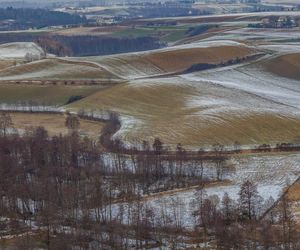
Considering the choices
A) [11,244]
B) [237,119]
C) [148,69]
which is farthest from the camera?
[148,69]

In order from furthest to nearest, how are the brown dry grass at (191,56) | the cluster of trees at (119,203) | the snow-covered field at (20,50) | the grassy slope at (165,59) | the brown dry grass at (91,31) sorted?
the brown dry grass at (91,31) < the snow-covered field at (20,50) < the brown dry grass at (191,56) < the grassy slope at (165,59) < the cluster of trees at (119,203)

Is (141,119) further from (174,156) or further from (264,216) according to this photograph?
(264,216)

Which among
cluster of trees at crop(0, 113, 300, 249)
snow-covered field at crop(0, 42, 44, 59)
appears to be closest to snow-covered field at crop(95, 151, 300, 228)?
cluster of trees at crop(0, 113, 300, 249)

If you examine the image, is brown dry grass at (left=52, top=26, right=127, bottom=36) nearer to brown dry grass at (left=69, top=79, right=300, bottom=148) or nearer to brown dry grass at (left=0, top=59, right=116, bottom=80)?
brown dry grass at (left=0, top=59, right=116, bottom=80)

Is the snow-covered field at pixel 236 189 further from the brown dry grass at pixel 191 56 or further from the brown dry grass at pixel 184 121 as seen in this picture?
the brown dry grass at pixel 191 56

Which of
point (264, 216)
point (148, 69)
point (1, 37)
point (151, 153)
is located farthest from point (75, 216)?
point (1, 37)

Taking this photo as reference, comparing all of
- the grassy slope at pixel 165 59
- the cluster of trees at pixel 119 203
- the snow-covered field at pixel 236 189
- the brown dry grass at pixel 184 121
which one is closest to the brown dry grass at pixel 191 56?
the grassy slope at pixel 165 59
